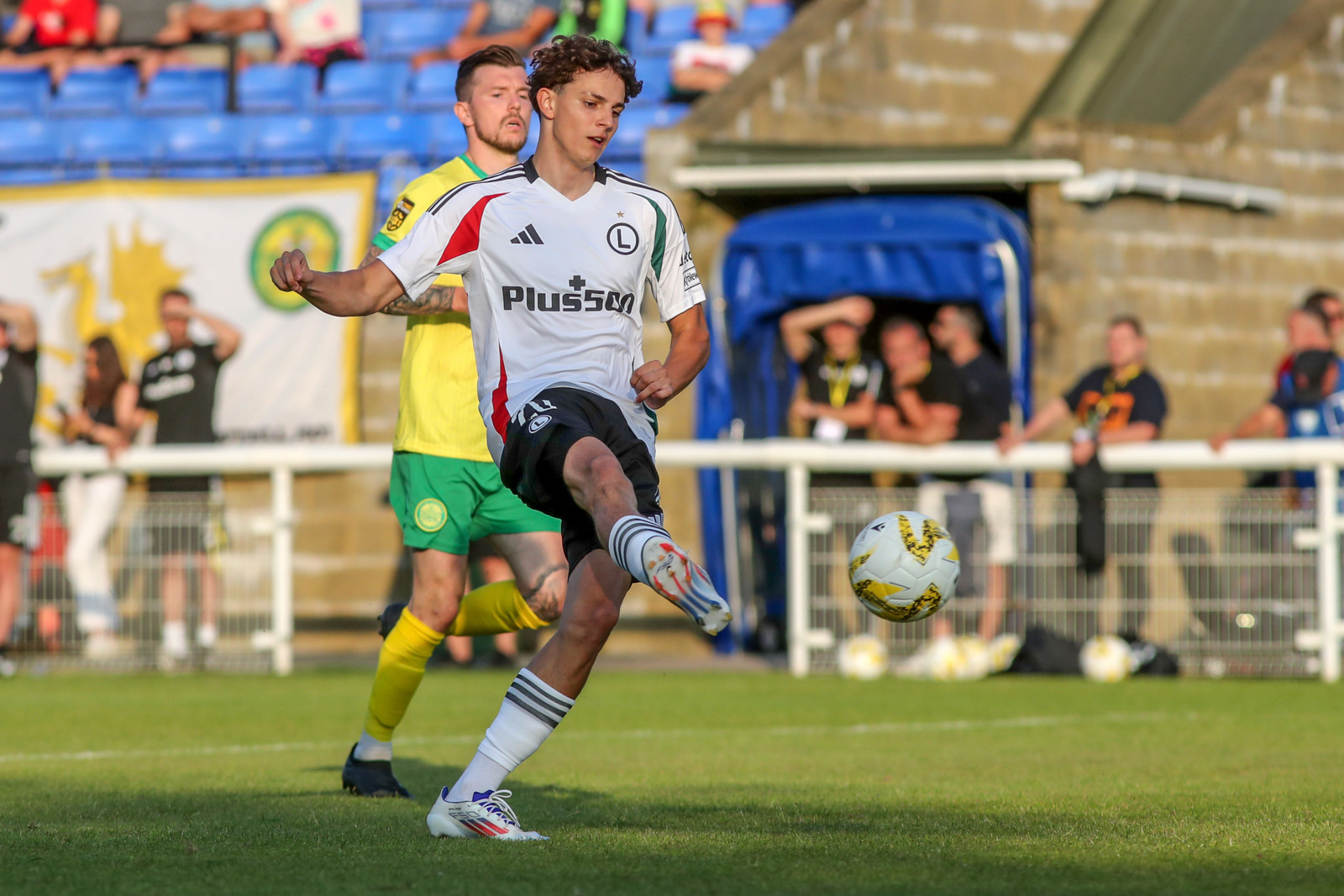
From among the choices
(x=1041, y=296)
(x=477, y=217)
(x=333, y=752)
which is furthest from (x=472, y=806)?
(x=1041, y=296)

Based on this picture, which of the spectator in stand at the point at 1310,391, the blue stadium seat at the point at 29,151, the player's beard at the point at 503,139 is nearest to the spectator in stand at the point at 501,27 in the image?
the blue stadium seat at the point at 29,151

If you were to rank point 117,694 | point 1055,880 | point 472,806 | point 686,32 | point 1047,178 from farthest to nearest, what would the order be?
point 686,32 → point 1047,178 → point 117,694 → point 472,806 → point 1055,880

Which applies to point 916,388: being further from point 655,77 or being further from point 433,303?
point 433,303

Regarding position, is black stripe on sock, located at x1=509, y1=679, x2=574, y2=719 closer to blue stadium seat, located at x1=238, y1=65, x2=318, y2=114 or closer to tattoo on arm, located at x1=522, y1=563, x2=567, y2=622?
tattoo on arm, located at x1=522, y1=563, x2=567, y2=622

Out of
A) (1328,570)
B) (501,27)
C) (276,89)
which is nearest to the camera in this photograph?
(1328,570)

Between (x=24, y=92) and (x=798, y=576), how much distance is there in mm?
10059

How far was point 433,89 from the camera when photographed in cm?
1648

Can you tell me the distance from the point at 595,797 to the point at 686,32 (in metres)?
11.9

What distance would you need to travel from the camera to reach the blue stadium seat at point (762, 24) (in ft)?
54.2

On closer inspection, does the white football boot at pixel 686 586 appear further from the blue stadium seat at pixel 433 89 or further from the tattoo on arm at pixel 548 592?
the blue stadium seat at pixel 433 89

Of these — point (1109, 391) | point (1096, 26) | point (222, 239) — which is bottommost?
point (1109, 391)

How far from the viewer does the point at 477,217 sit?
16.9 feet

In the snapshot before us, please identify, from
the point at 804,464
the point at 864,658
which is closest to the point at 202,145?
the point at 804,464

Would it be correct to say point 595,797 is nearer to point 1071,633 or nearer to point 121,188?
point 1071,633
